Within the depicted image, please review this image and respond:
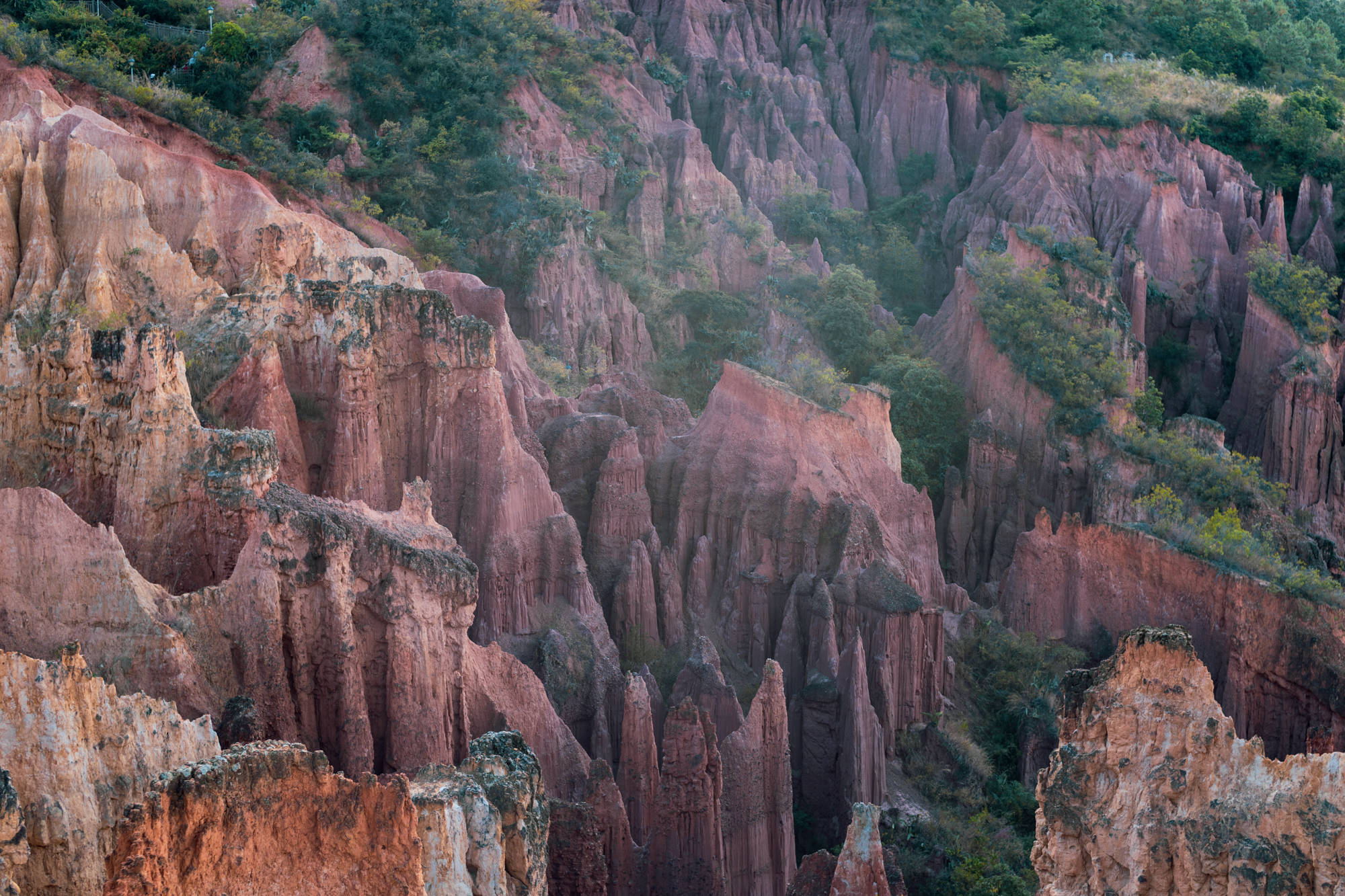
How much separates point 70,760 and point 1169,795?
30.8 ft

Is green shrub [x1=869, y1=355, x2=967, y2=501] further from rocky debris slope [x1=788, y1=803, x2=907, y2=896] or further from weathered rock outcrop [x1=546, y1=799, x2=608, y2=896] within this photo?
weathered rock outcrop [x1=546, y1=799, x2=608, y2=896]

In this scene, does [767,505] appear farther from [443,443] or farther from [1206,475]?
[1206,475]

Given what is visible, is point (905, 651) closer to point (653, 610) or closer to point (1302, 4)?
point (653, 610)

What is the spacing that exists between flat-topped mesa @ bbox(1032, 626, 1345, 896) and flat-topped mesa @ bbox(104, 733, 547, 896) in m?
4.98

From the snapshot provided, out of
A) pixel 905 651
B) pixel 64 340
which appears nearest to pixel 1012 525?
pixel 905 651

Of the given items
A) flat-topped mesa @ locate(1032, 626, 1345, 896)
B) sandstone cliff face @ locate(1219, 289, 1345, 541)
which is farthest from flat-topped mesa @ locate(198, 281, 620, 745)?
sandstone cliff face @ locate(1219, 289, 1345, 541)

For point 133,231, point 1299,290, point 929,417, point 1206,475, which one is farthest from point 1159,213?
point 133,231

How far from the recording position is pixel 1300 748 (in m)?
22.3

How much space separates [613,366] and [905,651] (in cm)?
1564

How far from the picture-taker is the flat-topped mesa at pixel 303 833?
9.71 m

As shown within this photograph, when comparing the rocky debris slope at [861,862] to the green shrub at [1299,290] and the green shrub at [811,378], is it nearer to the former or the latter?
the green shrub at [811,378]

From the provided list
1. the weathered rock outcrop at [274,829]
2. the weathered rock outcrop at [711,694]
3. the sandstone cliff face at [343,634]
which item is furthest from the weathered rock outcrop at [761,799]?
the weathered rock outcrop at [274,829]

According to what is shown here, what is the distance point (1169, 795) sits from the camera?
1244 centimetres

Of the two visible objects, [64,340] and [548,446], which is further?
[548,446]
